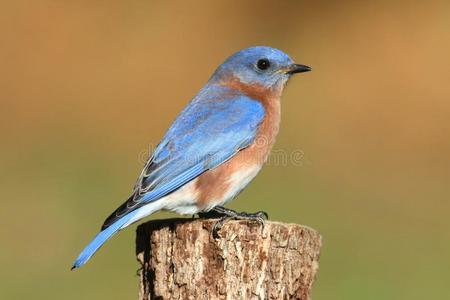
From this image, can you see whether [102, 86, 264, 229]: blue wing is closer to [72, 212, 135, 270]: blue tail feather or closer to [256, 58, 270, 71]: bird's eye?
[72, 212, 135, 270]: blue tail feather

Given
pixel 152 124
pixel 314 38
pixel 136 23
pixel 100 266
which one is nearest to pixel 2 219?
pixel 100 266

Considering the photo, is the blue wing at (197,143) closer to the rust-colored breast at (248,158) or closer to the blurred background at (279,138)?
the rust-colored breast at (248,158)

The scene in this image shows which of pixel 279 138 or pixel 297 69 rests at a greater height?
pixel 279 138

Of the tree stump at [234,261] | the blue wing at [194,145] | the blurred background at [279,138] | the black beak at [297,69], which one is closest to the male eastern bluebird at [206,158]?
the blue wing at [194,145]

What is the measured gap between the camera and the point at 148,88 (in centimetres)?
1596

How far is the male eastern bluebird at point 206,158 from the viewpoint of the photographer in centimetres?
729

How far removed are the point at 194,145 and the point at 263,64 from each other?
1365 mm

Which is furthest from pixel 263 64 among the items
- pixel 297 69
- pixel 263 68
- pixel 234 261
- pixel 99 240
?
pixel 234 261

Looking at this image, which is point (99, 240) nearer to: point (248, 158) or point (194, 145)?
point (194, 145)

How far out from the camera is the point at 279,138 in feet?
46.7

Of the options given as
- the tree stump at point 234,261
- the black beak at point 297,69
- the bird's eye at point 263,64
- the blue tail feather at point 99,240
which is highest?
the bird's eye at point 263,64

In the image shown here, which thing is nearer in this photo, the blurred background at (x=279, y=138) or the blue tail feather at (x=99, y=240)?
the blue tail feather at (x=99, y=240)

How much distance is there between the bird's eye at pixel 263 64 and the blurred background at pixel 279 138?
2.68 metres

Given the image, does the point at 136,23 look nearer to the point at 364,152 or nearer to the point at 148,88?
the point at 148,88
